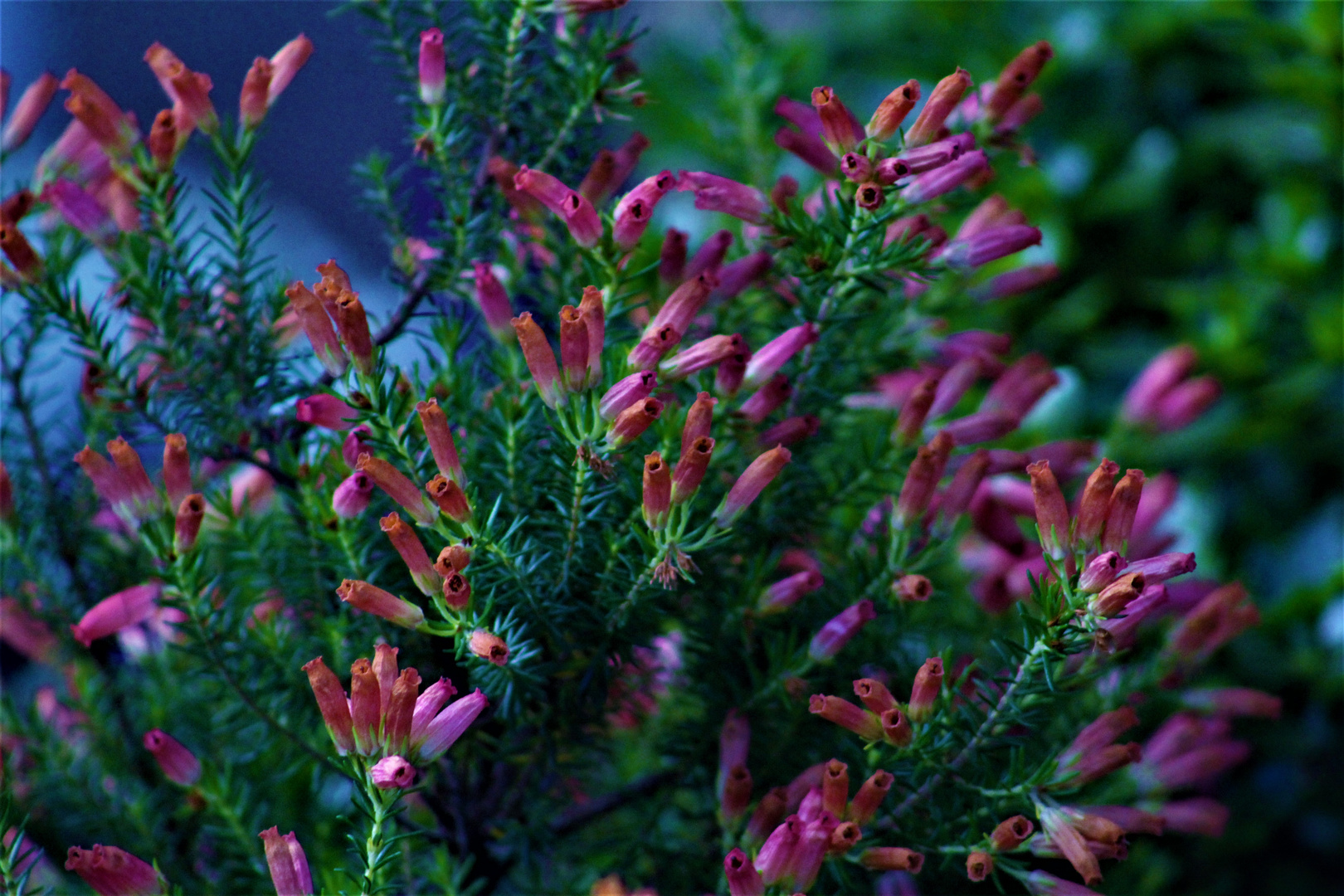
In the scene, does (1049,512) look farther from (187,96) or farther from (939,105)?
(187,96)

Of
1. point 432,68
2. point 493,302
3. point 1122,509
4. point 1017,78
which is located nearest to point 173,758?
point 493,302

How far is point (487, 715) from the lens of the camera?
59cm

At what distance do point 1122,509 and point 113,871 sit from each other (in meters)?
0.48

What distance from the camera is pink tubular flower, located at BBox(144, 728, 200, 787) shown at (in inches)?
23.2

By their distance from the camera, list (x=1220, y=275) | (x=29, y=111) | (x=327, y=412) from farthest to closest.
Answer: (x=1220, y=275) < (x=29, y=111) < (x=327, y=412)

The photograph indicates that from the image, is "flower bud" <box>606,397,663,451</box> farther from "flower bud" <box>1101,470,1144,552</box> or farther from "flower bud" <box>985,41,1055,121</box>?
"flower bud" <box>985,41,1055,121</box>

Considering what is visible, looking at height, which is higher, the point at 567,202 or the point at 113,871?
the point at 567,202

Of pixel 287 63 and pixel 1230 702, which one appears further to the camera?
pixel 1230 702

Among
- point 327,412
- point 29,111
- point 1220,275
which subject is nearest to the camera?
point 327,412

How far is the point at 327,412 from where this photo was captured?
0.56 m

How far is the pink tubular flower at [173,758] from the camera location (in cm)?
59

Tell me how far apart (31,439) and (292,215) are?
1447mm

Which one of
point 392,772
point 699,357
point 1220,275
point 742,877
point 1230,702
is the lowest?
point 1230,702

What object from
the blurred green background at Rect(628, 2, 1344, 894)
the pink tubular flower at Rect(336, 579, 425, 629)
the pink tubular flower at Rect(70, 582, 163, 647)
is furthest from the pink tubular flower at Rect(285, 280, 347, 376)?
the blurred green background at Rect(628, 2, 1344, 894)
